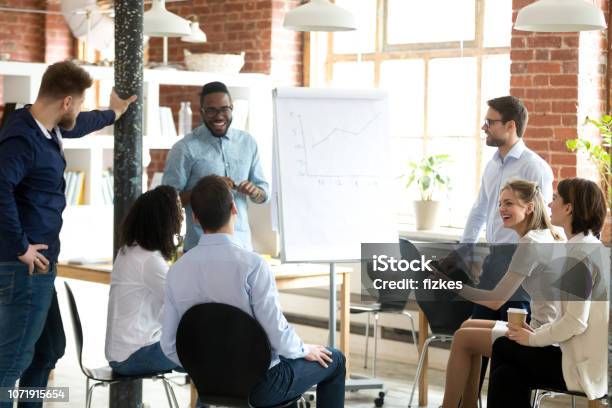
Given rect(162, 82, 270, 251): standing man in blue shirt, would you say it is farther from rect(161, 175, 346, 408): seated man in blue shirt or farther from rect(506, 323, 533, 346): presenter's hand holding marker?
rect(506, 323, 533, 346): presenter's hand holding marker

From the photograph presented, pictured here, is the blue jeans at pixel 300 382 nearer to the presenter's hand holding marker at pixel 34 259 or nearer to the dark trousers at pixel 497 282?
the presenter's hand holding marker at pixel 34 259

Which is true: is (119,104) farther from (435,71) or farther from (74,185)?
(435,71)

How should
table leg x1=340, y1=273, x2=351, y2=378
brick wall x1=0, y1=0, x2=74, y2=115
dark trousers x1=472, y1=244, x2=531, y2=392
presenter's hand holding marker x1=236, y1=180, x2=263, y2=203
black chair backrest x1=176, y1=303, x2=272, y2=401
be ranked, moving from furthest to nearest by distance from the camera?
brick wall x1=0, y1=0, x2=74, y2=115, table leg x1=340, y1=273, x2=351, y2=378, presenter's hand holding marker x1=236, y1=180, x2=263, y2=203, dark trousers x1=472, y1=244, x2=531, y2=392, black chair backrest x1=176, y1=303, x2=272, y2=401

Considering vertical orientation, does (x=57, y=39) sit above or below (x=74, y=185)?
above

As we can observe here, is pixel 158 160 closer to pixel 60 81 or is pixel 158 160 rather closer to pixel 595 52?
pixel 595 52

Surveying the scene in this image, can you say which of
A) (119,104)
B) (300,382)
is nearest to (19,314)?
(119,104)

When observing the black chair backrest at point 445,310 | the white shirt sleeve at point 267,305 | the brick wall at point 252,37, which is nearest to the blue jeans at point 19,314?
the white shirt sleeve at point 267,305

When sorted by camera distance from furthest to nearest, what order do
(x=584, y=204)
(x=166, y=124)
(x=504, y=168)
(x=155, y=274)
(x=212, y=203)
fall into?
1. (x=166, y=124)
2. (x=504, y=168)
3. (x=584, y=204)
4. (x=155, y=274)
5. (x=212, y=203)

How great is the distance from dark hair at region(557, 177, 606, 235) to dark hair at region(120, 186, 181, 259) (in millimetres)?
1569

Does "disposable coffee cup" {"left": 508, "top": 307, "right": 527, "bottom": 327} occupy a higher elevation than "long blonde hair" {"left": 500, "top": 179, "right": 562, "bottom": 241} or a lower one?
lower

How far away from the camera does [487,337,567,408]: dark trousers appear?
3.97m

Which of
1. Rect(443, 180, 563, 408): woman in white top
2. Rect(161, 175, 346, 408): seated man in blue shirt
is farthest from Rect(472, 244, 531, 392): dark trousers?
Rect(161, 175, 346, 408): seated man in blue shirt

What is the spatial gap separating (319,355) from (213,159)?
1516 mm

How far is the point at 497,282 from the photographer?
15.3ft
